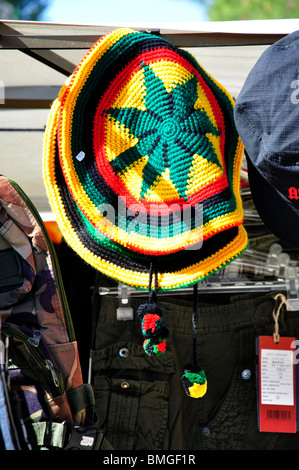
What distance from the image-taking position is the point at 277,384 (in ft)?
3.91

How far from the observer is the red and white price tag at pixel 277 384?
1.18m

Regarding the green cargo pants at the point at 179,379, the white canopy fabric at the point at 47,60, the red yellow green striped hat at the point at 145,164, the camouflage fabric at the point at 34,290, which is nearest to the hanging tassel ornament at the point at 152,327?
the red yellow green striped hat at the point at 145,164

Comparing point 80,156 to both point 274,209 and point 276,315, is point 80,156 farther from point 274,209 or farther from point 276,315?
point 276,315

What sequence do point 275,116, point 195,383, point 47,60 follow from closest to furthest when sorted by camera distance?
1. point 275,116
2. point 195,383
3. point 47,60

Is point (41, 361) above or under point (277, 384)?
above

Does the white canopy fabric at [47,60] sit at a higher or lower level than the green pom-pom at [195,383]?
higher

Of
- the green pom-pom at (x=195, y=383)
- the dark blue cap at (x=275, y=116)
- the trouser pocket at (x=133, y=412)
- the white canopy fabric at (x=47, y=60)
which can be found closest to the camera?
Result: the dark blue cap at (x=275, y=116)

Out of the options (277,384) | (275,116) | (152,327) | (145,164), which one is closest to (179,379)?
(277,384)

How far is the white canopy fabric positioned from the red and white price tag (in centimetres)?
64

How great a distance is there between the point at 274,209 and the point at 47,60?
0.58 m

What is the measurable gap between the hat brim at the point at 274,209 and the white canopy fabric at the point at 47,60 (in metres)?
0.26

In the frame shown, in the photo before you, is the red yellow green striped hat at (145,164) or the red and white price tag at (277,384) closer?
the red yellow green striped hat at (145,164)

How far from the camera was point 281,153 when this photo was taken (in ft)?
2.60

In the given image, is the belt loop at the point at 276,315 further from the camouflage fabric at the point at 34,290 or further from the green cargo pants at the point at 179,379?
the camouflage fabric at the point at 34,290
